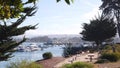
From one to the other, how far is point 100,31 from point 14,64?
1351 inches

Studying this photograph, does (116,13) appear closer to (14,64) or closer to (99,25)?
(99,25)

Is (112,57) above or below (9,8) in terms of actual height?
below

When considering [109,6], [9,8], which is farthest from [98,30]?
[9,8]

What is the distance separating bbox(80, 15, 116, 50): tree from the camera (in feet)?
192

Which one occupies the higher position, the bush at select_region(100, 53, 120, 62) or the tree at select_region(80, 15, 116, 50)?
the tree at select_region(80, 15, 116, 50)

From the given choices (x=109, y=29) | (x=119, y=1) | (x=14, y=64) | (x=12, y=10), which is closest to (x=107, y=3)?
(x=119, y=1)

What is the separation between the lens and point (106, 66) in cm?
2978

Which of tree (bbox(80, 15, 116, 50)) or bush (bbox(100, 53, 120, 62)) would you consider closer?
bush (bbox(100, 53, 120, 62))

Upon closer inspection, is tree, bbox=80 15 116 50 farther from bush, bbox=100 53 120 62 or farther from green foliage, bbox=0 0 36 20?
green foliage, bbox=0 0 36 20

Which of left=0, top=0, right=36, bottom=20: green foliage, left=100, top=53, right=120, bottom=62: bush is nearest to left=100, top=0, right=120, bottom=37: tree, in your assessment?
left=100, top=53, right=120, bottom=62: bush

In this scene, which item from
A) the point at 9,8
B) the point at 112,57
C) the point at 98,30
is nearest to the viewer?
the point at 9,8

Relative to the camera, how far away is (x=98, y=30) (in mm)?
58531

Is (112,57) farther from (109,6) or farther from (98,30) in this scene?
(109,6)

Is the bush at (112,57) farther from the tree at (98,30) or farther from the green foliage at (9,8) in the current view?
the green foliage at (9,8)
